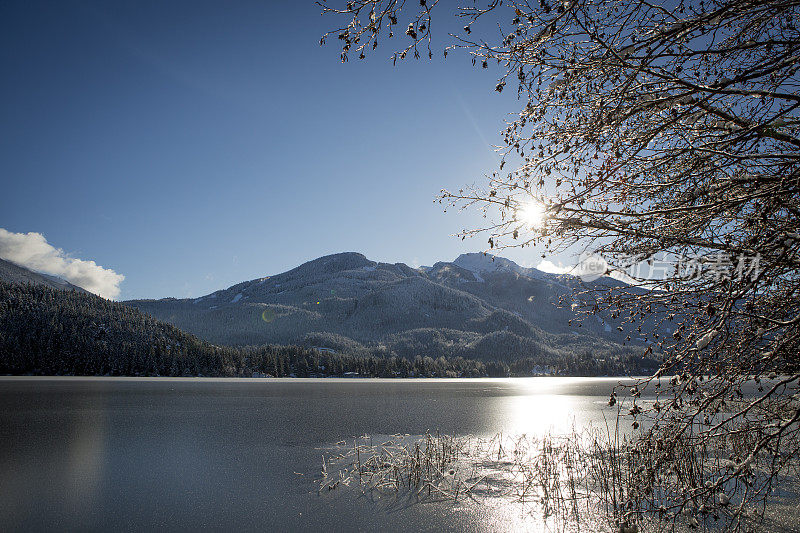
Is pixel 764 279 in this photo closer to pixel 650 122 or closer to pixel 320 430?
pixel 650 122

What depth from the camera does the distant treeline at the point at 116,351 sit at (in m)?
115

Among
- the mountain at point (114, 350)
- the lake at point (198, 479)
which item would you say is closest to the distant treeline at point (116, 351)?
the mountain at point (114, 350)

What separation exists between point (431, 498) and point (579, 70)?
32.6 ft

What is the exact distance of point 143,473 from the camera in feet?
46.1

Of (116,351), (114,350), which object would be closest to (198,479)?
(116,351)

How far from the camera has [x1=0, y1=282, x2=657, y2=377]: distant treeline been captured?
115m

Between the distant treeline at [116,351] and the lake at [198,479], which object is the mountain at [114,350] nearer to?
the distant treeline at [116,351]

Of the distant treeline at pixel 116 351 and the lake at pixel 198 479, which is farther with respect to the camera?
the distant treeline at pixel 116 351

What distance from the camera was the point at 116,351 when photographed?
11712 cm

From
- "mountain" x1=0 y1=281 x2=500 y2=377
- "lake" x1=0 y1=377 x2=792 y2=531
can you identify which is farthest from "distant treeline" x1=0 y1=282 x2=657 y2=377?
"lake" x1=0 y1=377 x2=792 y2=531

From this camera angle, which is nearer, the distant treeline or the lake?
the lake

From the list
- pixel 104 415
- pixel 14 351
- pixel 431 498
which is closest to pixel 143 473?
pixel 431 498

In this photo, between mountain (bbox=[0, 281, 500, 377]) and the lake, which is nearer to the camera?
the lake

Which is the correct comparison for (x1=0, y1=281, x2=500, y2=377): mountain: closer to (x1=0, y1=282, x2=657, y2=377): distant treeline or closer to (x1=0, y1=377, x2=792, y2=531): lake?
Answer: (x1=0, y1=282, x2=657, y2=377): distant treeline
